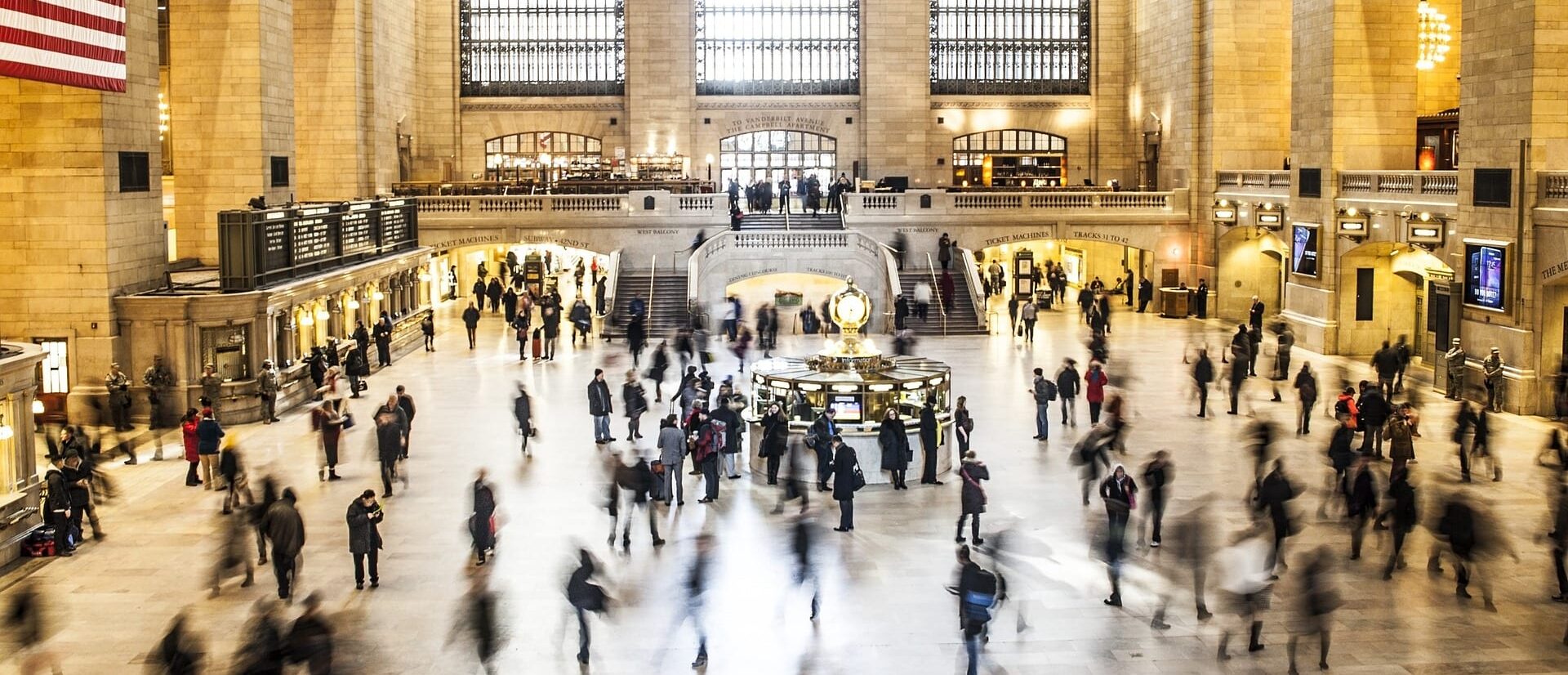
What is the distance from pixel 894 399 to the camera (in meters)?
20.6

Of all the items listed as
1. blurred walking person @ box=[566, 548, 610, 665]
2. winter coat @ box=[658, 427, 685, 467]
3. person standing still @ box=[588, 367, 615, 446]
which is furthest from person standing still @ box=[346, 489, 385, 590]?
person standing still @ box=[588, 367, 615, 446]

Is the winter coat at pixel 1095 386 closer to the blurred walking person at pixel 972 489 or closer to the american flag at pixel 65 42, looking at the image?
the blurred walking person at pixel 972 489

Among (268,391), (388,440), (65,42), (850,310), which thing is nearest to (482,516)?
(388,440)

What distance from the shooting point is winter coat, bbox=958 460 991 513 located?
55.9 ft

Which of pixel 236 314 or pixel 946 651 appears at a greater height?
pixel 236 314

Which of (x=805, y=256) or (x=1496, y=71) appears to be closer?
(x=1496, y=71)

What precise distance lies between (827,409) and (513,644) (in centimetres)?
726

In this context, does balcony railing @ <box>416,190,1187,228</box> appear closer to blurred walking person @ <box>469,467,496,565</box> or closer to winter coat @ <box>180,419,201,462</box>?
winter coat @ <box>180,419,201,462</box>

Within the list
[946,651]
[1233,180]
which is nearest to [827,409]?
[946,651]

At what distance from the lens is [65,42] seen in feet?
72.0

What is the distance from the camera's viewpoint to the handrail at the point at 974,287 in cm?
3897

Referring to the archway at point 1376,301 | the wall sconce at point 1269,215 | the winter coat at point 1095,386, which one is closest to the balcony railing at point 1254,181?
the wall sconce at point 1269,215

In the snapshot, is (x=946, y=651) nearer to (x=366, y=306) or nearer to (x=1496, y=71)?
(x=1496, y=71)

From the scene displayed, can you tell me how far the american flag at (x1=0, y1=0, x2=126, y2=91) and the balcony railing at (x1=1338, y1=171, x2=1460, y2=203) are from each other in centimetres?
2404
